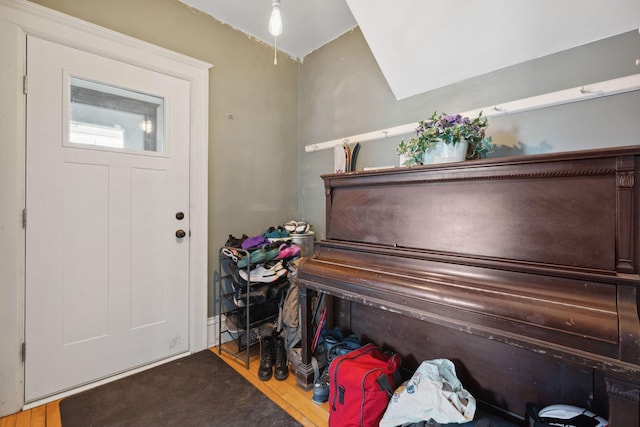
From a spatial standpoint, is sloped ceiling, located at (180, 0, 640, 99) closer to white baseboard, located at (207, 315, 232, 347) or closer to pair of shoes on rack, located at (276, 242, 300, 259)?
pair of shoes on rack, located at (276, 242, 300, 259)

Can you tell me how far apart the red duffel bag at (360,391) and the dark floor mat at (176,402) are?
303 millimetres

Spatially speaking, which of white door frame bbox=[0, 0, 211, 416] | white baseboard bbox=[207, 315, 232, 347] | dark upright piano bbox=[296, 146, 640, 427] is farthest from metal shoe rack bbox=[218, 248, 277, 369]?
white door frame bbox=[0, 0, 211, 416]

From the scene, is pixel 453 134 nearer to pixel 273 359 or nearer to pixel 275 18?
pixel 275 18

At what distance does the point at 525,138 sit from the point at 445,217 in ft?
2.36

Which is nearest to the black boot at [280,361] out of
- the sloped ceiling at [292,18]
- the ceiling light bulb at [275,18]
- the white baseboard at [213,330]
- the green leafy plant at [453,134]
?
the white baseboard at [213,330]

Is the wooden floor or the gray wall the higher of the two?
the gray wall

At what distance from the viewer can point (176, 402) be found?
5.30 feet

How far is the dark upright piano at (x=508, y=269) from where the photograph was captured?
88cm

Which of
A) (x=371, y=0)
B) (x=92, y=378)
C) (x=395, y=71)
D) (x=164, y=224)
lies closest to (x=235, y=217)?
(x=164, y=224)

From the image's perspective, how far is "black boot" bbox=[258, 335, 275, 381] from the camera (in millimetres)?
1826

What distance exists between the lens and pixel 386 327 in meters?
1.74

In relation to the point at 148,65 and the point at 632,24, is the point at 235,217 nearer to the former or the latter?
the point at 148,65

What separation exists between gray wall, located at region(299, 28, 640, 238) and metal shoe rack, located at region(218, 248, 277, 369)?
87 cm

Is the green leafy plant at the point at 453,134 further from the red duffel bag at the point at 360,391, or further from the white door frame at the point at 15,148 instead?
the white door frame at the point at 15,148
